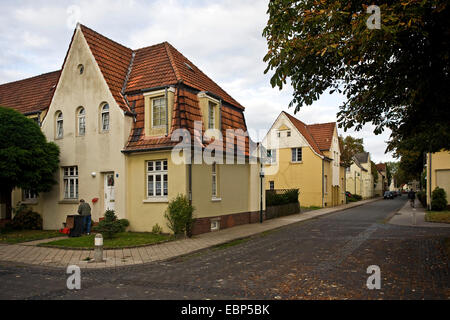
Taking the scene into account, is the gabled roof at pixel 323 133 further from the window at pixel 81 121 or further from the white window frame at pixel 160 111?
the window at pixel 81 121

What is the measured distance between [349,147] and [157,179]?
1593 inches

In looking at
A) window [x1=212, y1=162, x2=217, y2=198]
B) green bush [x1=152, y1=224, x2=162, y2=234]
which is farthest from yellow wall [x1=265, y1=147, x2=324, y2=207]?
green bush [x1=152, y1=224, x2=162, y2=234]

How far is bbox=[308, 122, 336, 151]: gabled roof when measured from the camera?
3669 cm

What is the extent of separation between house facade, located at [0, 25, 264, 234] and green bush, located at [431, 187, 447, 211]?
15.0 m

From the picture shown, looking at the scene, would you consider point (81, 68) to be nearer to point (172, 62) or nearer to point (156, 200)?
point (172, 62)

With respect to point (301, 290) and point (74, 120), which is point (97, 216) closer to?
point (74, 120)

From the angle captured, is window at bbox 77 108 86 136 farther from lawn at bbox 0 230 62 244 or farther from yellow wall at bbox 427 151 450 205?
yellow wall at bbox 427 151 450 205

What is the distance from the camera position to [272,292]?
22.0 ft

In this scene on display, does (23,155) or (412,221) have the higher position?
(23,155)

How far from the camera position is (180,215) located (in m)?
13.8

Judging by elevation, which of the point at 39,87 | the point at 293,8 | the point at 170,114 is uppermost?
the point at 39,87

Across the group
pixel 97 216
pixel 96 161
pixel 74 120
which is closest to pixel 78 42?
pixel 74 120

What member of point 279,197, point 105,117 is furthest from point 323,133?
point 105,117
